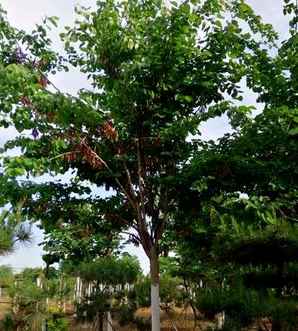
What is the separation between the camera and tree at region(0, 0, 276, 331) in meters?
5.64

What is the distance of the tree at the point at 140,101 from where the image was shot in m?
5.64

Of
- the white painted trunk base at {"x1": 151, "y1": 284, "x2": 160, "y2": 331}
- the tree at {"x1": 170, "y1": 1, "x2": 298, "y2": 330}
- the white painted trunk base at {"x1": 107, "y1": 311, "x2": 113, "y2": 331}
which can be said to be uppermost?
the tree at {"x1": 170, "y1": 1, "x2": 298, "y2": 330}

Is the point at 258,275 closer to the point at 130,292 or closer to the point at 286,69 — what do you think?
the point at 286,69

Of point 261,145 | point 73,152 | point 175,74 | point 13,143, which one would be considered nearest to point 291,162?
point 261,145

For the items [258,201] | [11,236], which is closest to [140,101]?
[258,201]

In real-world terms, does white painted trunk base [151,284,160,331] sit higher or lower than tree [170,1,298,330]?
lower

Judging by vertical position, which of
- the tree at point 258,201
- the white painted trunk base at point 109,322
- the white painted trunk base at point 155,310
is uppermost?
the tree at point 258,201

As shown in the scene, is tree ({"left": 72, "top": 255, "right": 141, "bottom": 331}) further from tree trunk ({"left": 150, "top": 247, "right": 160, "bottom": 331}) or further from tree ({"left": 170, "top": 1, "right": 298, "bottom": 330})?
tree trunk ({"left": 150, "top": 247, "right": 160, "bottom": 331})

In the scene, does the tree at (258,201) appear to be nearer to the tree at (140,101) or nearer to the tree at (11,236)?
the tree at (140,101)

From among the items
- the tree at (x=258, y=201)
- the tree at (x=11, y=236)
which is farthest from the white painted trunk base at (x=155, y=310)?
the tree at (x=11, y=236)

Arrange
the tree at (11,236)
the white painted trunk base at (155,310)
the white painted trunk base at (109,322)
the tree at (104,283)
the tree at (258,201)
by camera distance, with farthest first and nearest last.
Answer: the tree at (104,283) → the white painted trunk base at (109,322) → the tree at (11,236) → the white painted trunk base at (155,310) → the tree at (258,201)

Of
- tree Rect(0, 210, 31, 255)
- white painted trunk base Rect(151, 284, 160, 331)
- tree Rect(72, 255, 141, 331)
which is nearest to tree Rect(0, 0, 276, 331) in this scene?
white painted trunk base Rect(151, 284, 160, 331)

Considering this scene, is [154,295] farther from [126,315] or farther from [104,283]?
[104,283]

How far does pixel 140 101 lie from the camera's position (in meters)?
5.98
